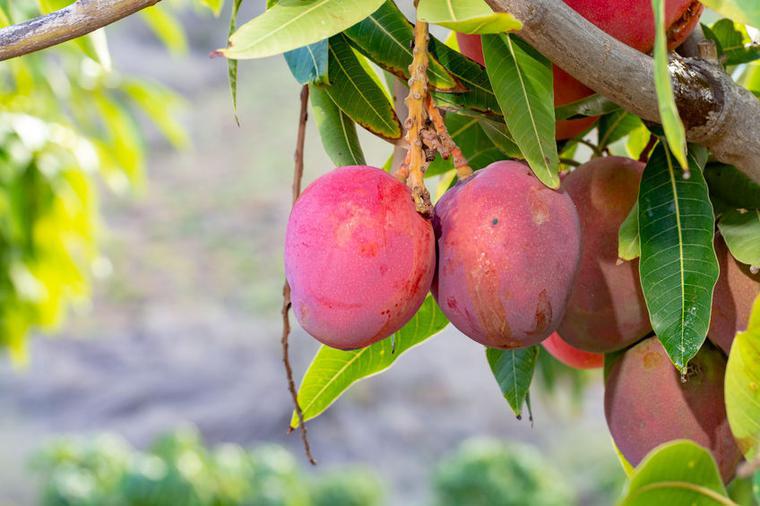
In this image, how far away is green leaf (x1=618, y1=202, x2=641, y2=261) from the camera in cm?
49

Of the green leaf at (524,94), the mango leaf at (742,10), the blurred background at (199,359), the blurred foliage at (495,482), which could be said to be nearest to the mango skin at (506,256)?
the green leaf at (524,94)

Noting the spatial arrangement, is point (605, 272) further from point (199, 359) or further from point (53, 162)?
point (199, 359)

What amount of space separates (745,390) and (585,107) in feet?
0.57

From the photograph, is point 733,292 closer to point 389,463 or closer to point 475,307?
point 475,307

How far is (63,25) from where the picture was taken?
0.38m

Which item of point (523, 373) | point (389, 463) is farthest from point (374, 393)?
point (523, 373)

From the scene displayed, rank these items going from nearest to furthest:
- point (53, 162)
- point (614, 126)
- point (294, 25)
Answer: point (294, 25), point (614, 126), point (53, 162)

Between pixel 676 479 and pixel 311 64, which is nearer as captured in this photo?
pixel 676 479

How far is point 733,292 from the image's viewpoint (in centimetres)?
50

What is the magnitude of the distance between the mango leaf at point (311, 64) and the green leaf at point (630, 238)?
175 mm

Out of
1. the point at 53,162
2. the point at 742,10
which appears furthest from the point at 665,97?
the point at 53,162

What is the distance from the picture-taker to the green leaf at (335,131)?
523 millimetres

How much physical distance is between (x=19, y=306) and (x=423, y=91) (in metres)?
1.46

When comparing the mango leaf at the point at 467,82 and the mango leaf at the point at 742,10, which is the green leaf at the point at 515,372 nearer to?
the mango leaf at the point at 467,82
